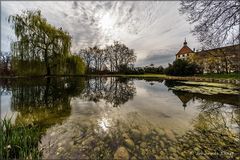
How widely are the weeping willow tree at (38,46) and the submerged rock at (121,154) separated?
14558 millimetres

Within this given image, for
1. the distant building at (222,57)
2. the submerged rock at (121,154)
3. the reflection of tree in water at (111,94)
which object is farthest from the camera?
the distant building at (222,57)

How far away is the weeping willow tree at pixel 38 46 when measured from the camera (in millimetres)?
13531

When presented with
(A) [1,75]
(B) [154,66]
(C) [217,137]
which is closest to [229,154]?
(C) [217,137]

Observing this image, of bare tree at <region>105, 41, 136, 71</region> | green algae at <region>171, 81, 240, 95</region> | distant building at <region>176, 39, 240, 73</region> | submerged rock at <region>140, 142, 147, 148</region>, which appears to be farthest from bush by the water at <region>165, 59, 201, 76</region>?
submerged rock at <region>140, 142, 147, 148</region>

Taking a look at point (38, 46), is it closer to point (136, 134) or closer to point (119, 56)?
point (136, 134)

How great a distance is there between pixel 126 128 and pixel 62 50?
1502cm

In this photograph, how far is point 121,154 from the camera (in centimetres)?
231

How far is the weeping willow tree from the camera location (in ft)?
44.4

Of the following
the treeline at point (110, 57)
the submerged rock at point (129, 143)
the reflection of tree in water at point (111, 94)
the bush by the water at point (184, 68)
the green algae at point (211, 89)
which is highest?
the treeline at point (110, 57)

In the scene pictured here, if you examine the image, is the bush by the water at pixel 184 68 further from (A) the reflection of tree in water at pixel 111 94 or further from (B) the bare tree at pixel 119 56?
(A) the reflection of tree in water at pixel 111 94

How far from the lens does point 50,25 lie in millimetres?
15961

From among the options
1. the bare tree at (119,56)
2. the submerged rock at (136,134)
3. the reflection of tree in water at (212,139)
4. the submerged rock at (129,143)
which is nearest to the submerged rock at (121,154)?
the submerged rock at (129,143)

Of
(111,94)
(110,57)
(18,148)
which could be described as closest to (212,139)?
(18,148)

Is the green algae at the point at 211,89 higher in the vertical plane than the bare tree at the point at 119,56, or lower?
lower
